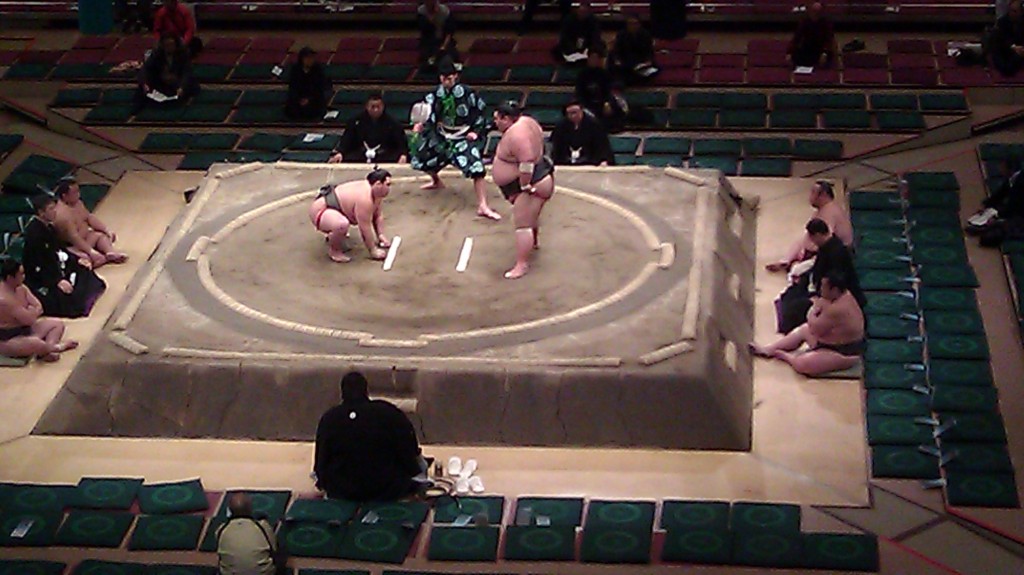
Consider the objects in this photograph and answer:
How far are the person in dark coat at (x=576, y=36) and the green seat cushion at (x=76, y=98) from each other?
293cm

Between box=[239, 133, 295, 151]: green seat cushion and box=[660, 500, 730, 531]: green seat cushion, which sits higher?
box=[239, 133, 295, 151]: green seat cushion

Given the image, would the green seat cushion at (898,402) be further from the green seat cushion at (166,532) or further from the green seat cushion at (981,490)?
the green seat cushion at (166,532)

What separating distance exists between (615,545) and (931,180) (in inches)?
160

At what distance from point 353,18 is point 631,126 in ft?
8.92

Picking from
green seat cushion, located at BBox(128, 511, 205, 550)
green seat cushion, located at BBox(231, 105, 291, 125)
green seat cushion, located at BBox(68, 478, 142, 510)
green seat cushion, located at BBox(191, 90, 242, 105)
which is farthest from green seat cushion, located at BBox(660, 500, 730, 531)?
green seat cushion, located at BBox(191, 90, 242, 105)

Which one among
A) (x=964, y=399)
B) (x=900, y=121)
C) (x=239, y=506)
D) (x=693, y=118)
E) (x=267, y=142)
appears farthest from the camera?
(x=693, y=118)

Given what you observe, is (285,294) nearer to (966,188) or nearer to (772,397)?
(772,397)

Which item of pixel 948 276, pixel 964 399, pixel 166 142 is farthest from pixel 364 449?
pixel 166 142

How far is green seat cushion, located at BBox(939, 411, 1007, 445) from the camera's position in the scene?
7.55m

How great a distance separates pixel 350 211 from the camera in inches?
342

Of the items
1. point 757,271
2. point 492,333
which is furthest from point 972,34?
point 492,333

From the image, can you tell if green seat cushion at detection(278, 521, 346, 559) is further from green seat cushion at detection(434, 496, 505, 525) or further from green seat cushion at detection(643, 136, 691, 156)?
green seat cushion at detection(643, 136, 691, 156)

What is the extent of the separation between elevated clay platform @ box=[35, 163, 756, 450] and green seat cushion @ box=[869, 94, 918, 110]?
7.04 feet

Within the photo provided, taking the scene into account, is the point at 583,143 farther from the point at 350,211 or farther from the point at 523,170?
the point at 350,211
